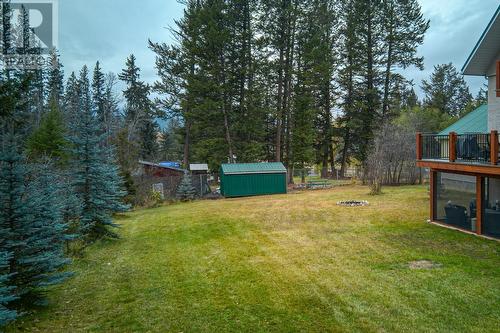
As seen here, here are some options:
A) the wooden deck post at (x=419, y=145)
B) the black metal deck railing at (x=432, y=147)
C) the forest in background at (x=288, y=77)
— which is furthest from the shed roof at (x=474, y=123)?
the forest in background at (x=288, y=77)

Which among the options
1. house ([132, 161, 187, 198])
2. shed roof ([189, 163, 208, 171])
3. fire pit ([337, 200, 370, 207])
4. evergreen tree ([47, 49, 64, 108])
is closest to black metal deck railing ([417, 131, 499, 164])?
fire pit ([337, 200, 370, 207])

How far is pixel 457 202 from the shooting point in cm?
1159

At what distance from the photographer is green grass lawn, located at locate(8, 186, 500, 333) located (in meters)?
5.04

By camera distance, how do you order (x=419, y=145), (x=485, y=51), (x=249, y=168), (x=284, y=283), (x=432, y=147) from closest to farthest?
(x=284, y=283), (x=485, y=51), (x=432, y=147), (x=419, y=145), (x=249, y=168)

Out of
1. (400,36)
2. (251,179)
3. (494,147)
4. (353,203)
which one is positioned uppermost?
(400,36)

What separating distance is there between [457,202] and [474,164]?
2851 mm

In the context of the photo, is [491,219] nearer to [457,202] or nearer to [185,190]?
[457,202]

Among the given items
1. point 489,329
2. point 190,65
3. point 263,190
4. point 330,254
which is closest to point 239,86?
point 190,65

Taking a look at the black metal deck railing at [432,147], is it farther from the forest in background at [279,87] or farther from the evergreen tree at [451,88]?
the evergreen tree at [451,88]

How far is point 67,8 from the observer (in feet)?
58.6

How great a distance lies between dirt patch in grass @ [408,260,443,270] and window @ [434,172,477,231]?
3.65 meters

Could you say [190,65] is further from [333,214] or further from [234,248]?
[234,248]

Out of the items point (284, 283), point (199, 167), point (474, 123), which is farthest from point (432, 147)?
point (199, 167)

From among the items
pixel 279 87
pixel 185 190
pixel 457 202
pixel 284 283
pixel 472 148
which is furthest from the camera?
pixel 279 87
